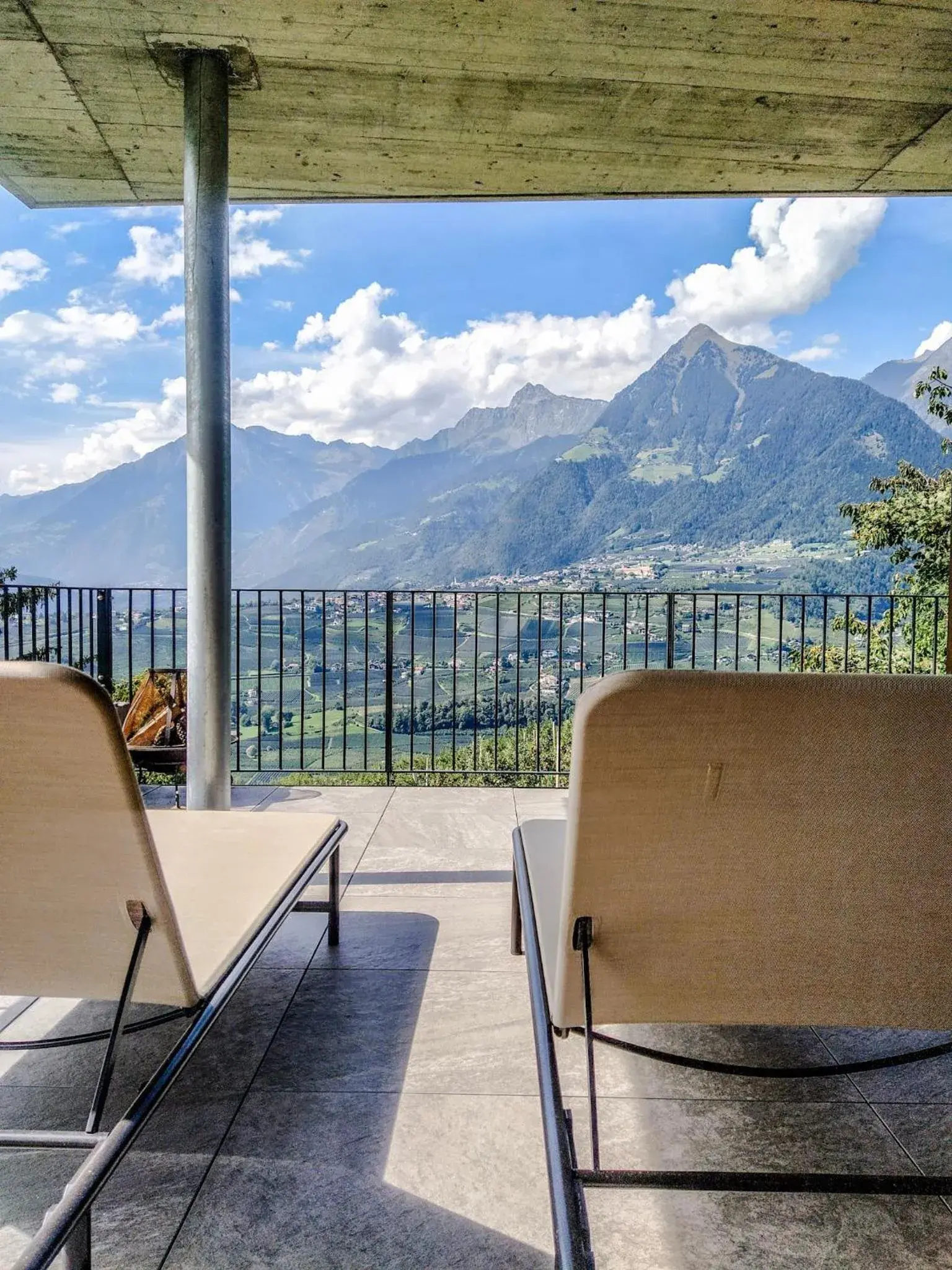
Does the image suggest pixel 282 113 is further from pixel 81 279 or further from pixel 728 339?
pixel 81 279

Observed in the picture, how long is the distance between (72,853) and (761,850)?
930 millimetres

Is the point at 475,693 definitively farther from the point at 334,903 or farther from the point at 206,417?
the point at 334,903

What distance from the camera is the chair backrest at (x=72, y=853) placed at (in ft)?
3.29

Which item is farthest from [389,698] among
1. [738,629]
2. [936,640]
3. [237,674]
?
[936,640]

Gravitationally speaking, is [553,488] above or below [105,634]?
above

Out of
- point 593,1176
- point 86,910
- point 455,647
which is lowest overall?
point 593,1176

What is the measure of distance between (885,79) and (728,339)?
26.2 m

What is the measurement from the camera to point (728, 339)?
2703cm

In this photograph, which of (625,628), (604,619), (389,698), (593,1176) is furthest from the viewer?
(604,619)

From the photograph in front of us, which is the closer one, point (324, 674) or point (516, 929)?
point (516, 929)

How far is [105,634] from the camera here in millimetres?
4734

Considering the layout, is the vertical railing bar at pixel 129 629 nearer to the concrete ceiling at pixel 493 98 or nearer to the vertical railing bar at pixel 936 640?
the concrete ceiling at pixel 493 98

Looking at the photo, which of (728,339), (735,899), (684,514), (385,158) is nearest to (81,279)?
(728,339)

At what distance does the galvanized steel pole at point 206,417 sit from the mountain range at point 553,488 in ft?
37.5
